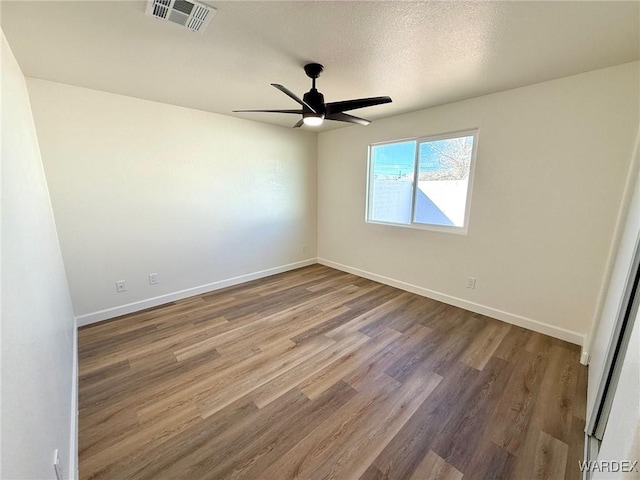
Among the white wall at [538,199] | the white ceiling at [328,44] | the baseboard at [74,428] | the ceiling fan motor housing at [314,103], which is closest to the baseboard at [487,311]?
the white wall at [538,199]

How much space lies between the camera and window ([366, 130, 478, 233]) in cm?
298

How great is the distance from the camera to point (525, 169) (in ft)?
8.23

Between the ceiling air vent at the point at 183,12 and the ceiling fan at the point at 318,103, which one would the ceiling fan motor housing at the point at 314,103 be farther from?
the ceiling air vent at the point at 183,12

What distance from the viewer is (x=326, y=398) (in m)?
1.80

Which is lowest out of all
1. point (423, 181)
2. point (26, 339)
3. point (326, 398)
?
point (326, 398)

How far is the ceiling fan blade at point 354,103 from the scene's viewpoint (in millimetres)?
1982

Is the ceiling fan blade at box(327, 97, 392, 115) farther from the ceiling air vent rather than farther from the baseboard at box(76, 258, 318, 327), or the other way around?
the baseboard at box(76, 258, 318, 327)

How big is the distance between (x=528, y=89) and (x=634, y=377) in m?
2.55

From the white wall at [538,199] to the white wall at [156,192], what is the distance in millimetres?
2077

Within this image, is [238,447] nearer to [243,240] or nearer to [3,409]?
[3,409]

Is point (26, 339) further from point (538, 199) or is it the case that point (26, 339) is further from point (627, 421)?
point (538, 199)

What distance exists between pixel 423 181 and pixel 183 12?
2.87 meters

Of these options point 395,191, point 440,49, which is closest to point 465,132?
point 395,191

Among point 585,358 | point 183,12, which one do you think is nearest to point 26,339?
point 183,12
